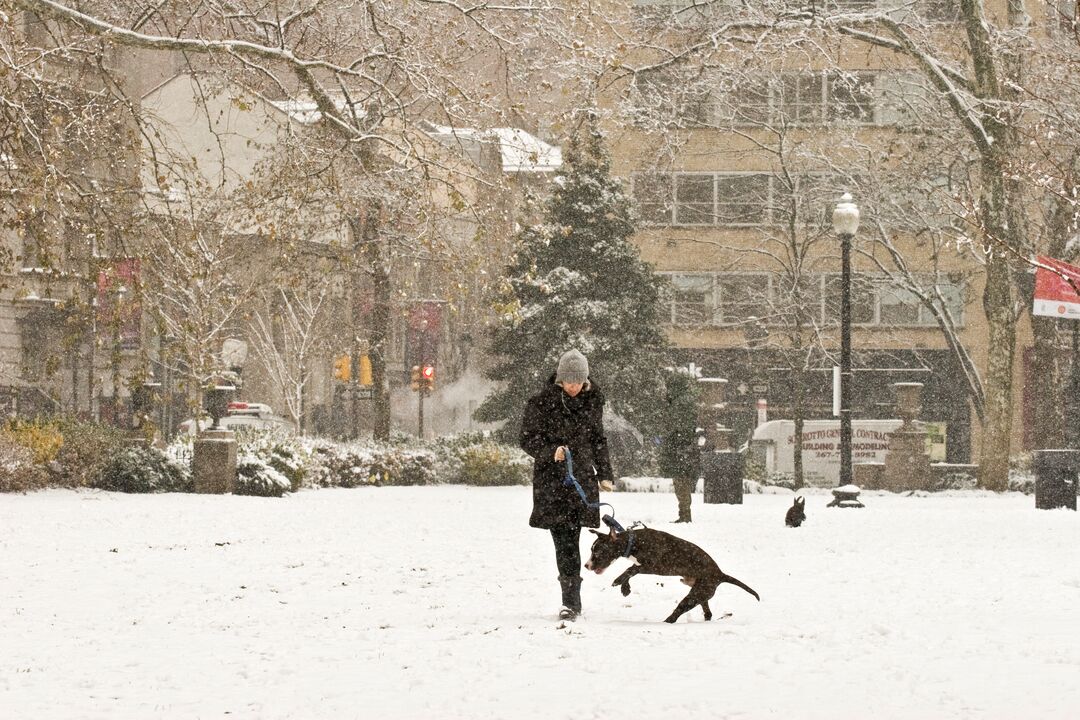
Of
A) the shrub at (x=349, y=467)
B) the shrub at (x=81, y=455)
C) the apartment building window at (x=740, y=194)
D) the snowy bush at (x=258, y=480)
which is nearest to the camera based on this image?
the shrub at (x=81, y=455)

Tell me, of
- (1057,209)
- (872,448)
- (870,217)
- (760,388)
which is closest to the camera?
(1057,209)

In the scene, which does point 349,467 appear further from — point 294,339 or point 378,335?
point 294,339

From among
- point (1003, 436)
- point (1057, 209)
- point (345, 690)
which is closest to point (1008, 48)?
point (1057, 209)

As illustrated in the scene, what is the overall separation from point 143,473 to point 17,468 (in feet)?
7.74

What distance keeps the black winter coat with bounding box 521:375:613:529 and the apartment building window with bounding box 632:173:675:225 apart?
40883mm

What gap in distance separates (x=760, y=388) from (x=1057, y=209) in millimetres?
20039

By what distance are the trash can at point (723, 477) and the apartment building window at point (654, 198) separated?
85.9 feet

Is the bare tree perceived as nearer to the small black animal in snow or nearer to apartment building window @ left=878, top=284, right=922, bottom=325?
apartment building window @ left=878, top=284, right=922, bottom=325

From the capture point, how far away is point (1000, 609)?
10328 millimetres

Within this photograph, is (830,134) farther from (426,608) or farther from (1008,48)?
(426,608)

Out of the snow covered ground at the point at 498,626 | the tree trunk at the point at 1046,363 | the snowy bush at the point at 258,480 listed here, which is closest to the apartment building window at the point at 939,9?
the tree trunk at the point at 1046,363

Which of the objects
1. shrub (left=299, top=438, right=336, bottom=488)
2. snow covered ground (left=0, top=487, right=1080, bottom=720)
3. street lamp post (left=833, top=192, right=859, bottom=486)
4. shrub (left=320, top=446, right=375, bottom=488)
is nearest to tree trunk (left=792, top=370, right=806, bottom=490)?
street lamp post (left=833, top=192, right=859, bottom=486)

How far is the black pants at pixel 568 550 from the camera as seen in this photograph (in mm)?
9578

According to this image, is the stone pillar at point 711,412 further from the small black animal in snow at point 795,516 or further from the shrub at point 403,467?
the small black animal in snow at point 795,516
